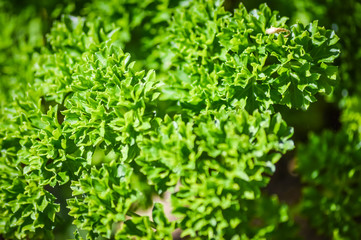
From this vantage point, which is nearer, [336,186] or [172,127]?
[172,127]

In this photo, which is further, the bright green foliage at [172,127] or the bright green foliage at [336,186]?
the bright green foliage at [336,186]

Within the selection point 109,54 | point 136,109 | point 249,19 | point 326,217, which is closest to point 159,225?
point 136,109

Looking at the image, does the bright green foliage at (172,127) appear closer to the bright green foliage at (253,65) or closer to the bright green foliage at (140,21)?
the bright green foliage at (253,65)

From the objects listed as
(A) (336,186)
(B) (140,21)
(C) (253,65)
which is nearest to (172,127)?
(C) (253,65)

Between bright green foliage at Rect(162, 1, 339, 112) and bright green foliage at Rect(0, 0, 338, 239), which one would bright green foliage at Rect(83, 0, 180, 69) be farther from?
bright green foliage at Rect(162, 1, 339, 112)

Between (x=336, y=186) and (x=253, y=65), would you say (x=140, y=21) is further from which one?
(x=336, y=186)

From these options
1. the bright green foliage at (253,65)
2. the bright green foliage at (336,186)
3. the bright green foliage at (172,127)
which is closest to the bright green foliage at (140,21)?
the bright green foliage at (172,127)

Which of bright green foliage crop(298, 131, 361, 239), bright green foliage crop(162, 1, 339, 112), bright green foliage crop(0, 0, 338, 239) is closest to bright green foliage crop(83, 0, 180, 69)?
bright green foliage crop(0, 0, 338, 239)
